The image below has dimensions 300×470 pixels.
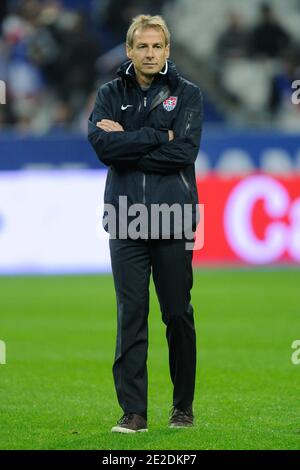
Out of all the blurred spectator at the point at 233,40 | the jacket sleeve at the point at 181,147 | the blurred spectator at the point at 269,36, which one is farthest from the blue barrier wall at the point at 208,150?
the jacket sleeve at the point at 181,147

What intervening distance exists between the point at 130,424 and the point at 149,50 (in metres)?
2.21

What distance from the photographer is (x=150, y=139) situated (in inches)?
291

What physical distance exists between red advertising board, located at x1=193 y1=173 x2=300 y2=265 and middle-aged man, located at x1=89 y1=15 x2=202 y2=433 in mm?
11616

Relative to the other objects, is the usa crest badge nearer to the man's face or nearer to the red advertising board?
the man's face

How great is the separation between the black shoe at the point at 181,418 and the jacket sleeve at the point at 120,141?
5.13ft

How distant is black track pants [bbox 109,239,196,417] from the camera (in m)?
7.40

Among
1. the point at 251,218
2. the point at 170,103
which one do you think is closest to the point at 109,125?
the point at 170,103

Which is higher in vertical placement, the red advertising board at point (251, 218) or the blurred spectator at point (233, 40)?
the blurred spectator at point (233, 40)

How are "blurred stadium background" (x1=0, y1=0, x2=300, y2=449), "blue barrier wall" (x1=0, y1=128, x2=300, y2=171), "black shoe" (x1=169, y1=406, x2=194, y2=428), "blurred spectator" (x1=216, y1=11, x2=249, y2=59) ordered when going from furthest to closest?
1. "blurred spectator" (x1=216, y1=11, x2=249, y2=59)
2. "blue barrier wall" (x1=0, y1=128, x2=300, y2=171)
3. "blurred stadium background" (x1=0, y1=0, x2=300, y2=449)
4. "black shoe" (x1=169, y1=406, x2=194, y2=428)

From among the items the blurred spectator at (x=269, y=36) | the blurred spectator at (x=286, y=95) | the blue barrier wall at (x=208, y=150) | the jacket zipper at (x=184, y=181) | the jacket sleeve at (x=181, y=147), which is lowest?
the jacket zipper at (x=184, y=181)

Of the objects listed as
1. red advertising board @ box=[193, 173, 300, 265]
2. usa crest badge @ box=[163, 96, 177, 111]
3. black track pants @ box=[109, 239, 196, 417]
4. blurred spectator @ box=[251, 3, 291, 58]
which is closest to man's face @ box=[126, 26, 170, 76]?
usa crest badge @ box=[163, 96, 177, 111]

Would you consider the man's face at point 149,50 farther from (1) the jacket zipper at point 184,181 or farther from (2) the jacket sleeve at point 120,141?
(1) the jacket zipper at point 184,181

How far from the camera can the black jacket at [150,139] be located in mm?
7348

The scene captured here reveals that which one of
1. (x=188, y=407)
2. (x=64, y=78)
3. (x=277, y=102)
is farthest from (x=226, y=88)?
(x=188, y=407)
